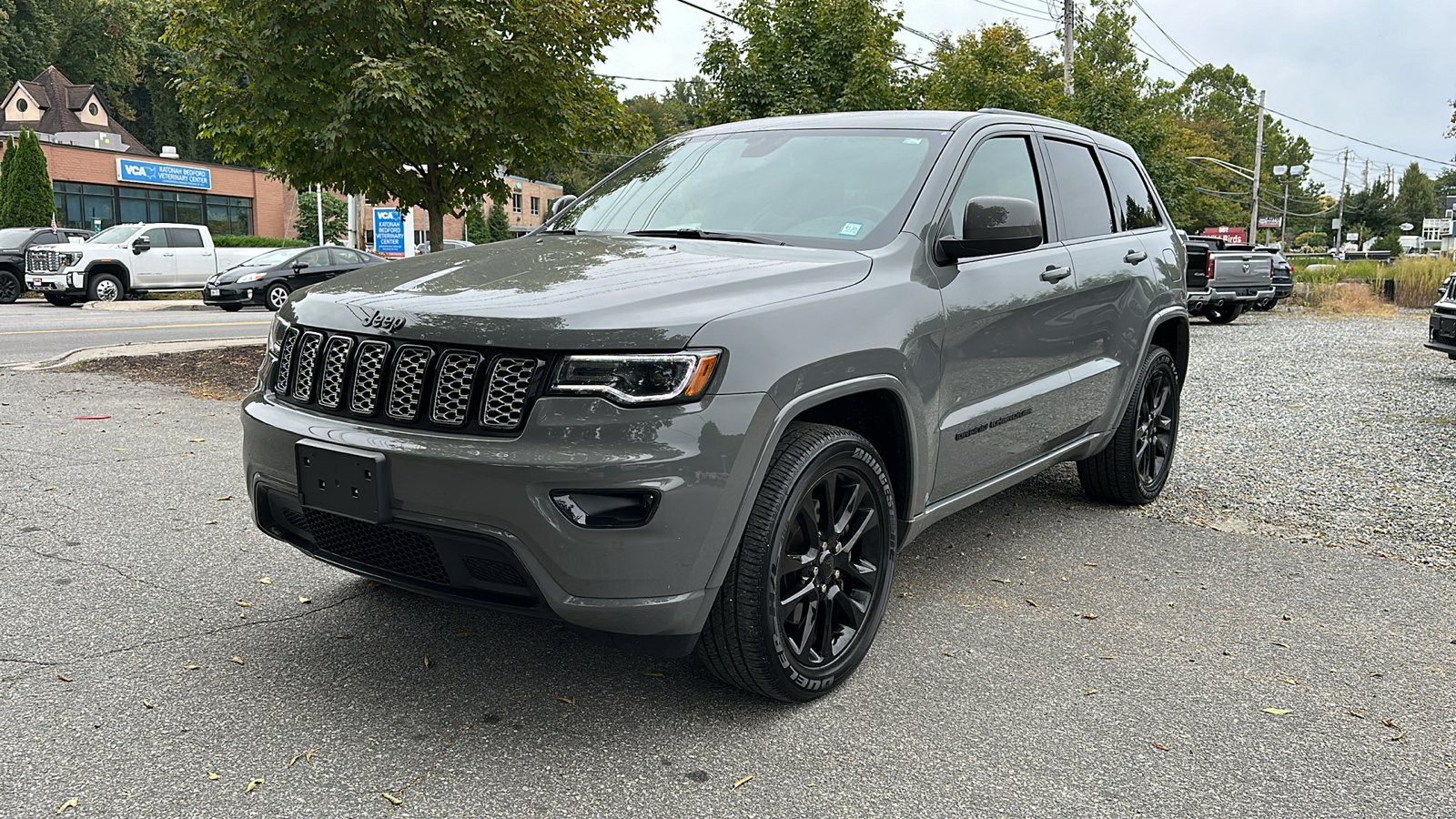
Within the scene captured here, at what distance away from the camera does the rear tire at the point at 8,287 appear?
23.5m

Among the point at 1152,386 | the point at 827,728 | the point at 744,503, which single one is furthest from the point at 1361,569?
the point at 744,503

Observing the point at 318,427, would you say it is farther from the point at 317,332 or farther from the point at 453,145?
the point at 453,145

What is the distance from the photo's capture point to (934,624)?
400 cm

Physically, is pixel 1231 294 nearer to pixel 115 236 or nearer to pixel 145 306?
pixel 145 306

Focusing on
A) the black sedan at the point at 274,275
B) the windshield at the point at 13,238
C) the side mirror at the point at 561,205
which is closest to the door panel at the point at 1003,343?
the side mirror at the point at 561,205

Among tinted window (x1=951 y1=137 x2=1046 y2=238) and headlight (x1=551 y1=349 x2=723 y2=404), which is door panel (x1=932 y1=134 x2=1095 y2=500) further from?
headlight (x1=551 y1=349 x2=723 y2=404)

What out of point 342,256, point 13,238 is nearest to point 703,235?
point 342,256

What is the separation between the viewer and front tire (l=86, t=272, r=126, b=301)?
2291 cm

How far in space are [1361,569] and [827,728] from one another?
2996mm

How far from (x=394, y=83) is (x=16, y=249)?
1848 centimetres

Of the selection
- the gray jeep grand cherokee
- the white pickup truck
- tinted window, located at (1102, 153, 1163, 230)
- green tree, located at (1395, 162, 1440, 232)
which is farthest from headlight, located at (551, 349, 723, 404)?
green tree, located at (1395, 162, 1440, 232)

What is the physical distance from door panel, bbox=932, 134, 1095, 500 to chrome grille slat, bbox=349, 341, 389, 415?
1.80 m

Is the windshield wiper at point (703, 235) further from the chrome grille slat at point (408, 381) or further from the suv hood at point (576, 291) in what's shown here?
the chrome grille slat at point (408, 381)

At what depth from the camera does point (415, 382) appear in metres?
2.94
